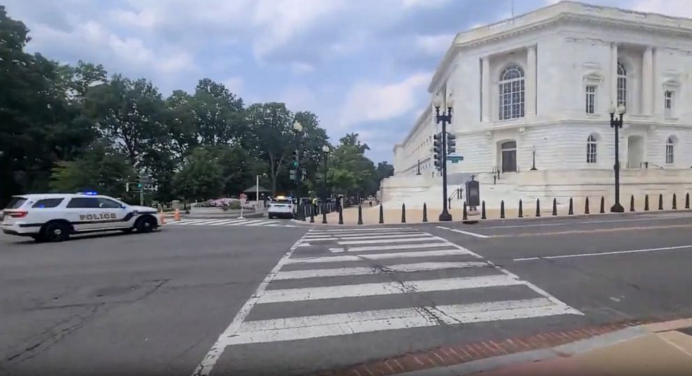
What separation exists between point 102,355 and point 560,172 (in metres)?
38.1

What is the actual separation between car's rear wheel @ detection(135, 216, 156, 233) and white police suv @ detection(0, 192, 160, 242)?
0.46 feet

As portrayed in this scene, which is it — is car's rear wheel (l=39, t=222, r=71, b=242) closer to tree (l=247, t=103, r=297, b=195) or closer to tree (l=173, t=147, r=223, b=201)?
tree (l=173, t=147, r=223, b=201)

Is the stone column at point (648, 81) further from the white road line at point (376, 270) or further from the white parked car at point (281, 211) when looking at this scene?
the white road line at point (376, 270)

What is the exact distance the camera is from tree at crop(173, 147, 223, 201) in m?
55.7

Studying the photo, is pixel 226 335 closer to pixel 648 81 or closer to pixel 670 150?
pixel 648 81

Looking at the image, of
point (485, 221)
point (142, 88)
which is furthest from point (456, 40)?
point (142, 88)

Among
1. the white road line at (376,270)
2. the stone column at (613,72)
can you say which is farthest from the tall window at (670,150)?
the white road line at (376,270)

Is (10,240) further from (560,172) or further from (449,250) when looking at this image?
(560,172)

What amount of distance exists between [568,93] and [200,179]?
3990 cm

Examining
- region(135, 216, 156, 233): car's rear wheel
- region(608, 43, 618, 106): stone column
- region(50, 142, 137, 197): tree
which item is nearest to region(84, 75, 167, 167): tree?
region(50, 142, 137, 197): tree

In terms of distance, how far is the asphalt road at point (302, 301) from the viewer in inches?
198

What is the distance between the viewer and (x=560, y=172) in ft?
124

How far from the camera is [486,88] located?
53.9 metres

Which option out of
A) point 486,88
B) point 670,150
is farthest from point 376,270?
point 670,150
